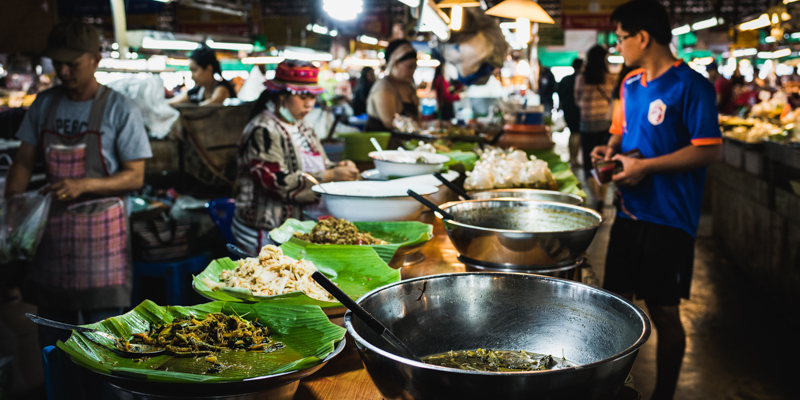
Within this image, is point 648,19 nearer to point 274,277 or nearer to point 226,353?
point 274,277

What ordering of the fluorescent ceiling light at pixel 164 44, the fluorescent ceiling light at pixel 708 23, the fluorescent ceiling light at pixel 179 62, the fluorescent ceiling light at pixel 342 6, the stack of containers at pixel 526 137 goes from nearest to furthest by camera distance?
the stack of containers at pixel 526 137 → the fluorescent ceiling light at pixel 342 6 → the fluorescent ceiling light at pixel 164 44 → the fluorescent ceiling light at pixel 708 23 → the fluorescent ceiling light at pixel 179 62

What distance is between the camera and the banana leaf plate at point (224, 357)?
0.94m

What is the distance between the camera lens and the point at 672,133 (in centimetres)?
270

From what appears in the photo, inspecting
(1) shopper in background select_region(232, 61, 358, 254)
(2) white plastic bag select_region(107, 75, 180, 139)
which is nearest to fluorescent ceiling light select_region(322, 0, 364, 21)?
(2) white plastic bag select_region(107, 75, 180, 139)

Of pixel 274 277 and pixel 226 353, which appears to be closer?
pixel 226 353

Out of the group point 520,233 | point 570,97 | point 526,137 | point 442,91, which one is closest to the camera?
point 520,233

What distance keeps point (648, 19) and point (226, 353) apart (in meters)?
2.46

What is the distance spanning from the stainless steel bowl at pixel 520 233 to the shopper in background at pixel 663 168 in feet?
2.62

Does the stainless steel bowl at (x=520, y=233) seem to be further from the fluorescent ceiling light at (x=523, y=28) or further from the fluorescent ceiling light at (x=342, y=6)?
the fluorescent ceiling light at (x=342, y=6)

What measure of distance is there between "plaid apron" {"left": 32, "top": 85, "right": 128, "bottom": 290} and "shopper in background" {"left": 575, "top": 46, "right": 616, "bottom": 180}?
6.47m

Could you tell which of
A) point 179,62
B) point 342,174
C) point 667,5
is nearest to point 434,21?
point 342,174

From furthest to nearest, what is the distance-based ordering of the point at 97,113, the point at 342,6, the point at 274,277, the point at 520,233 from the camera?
the point at 342,6 → the point at 97,113 → the point at 520,233 → the point at 274,277

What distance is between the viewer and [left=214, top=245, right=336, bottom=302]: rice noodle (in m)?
1.45

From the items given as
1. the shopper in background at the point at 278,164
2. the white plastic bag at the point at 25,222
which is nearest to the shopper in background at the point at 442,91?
the shopper in background at the point at 278,164
